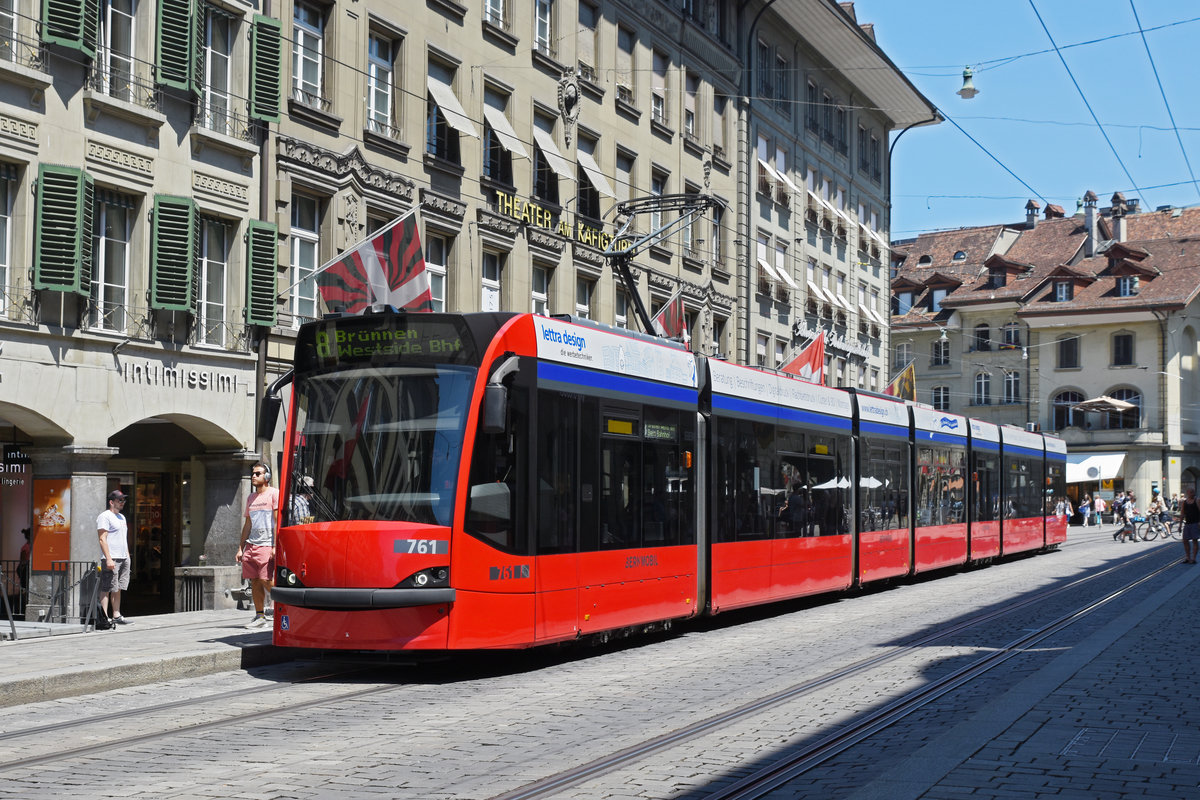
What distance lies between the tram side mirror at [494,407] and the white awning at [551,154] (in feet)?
55.2

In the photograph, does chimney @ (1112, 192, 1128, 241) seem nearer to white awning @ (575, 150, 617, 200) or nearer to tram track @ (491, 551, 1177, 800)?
white awning @ (575, 150, 617, 200)

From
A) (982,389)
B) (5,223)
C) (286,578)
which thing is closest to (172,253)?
(5,223)

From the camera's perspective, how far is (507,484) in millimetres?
12188

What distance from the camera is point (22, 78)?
16969mm

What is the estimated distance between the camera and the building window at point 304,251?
22.0 m

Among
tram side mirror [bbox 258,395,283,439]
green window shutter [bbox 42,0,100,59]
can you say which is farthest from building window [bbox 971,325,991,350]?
tram side mirror [bbox 258,395,283,439]

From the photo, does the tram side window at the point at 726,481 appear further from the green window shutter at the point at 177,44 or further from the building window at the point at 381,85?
the building window at the point at 381,85

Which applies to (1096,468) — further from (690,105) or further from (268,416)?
(268,416)

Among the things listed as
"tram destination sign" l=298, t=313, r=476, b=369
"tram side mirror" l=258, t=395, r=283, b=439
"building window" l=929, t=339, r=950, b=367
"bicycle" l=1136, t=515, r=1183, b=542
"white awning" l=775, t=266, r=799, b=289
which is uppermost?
"building window" l=929, t=339, r=950, b=367

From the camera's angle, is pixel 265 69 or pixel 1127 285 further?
pixel 1127 285

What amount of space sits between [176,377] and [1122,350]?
62.0 meters

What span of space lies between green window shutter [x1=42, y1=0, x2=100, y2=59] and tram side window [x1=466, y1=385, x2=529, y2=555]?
332 inches

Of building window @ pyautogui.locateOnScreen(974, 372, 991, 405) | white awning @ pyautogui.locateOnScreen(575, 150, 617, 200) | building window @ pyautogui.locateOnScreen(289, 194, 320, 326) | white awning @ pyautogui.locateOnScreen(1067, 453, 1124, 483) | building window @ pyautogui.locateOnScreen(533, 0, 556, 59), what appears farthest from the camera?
building window @ pyautogui.locateOnScreen(974, 372, 991, 405)

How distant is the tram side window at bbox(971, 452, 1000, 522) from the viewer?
94.2 ft
